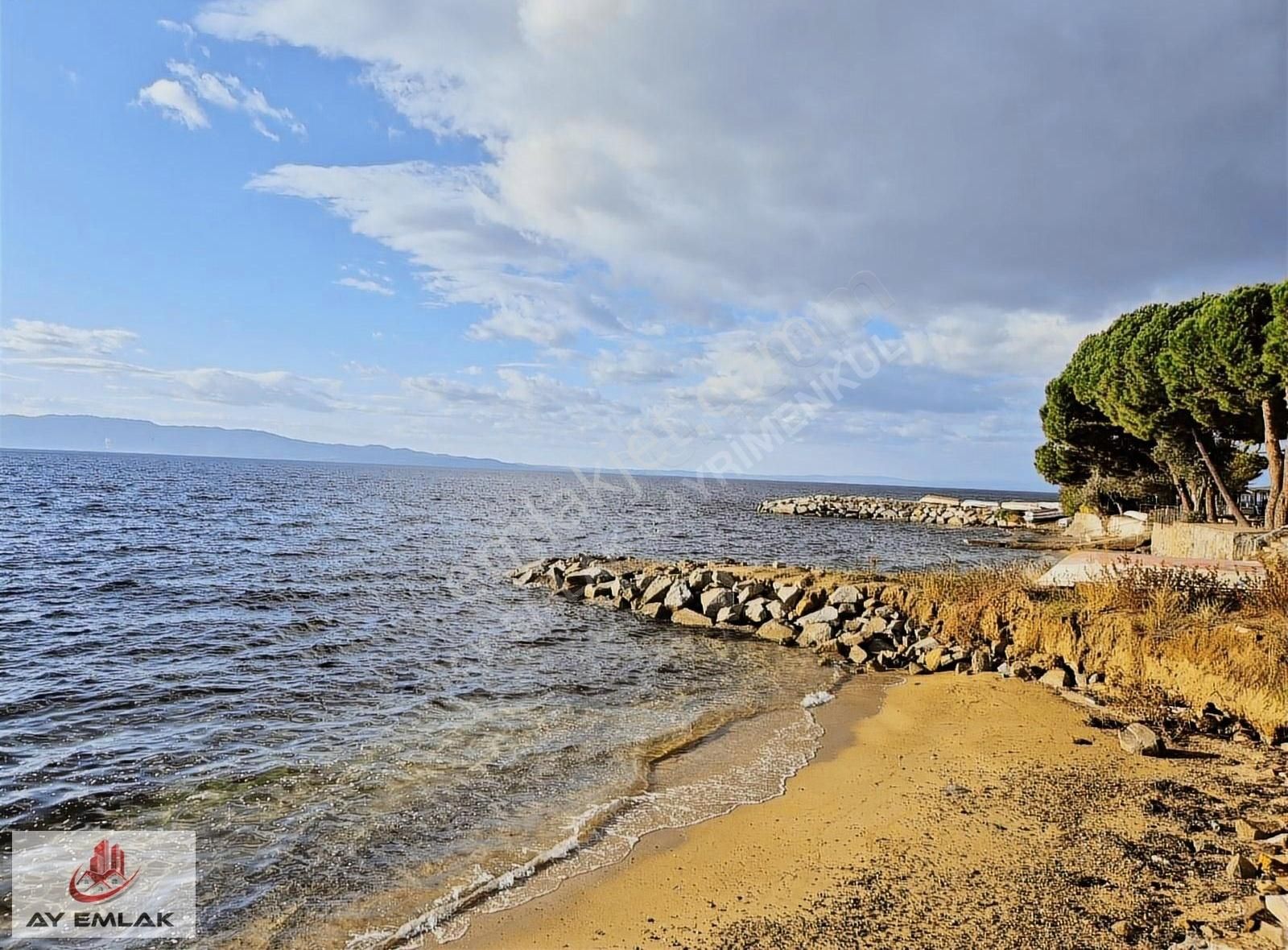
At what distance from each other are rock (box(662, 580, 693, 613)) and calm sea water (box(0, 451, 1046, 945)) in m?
1.29

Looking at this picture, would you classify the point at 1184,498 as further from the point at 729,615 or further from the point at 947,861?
the point at 947,861

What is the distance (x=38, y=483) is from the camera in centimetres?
6819

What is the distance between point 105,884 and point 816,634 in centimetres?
1277

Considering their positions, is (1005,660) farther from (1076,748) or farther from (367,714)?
(367,714)

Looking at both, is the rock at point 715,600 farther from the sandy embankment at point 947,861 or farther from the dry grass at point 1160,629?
the sandy embankment at point 947,861

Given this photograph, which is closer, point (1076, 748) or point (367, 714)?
point (1076, 748)

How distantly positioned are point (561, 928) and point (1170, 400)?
30.6 m

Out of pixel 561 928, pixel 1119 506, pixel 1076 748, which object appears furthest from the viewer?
pixel 1119 506

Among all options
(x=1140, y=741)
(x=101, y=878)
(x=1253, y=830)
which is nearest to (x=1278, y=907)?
(x=1253, y=830)

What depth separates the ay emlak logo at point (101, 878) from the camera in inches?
224

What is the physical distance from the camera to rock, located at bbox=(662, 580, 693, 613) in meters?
18.7

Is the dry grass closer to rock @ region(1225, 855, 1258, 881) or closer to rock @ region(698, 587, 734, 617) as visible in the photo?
rock @ region(1225, 855, 1258, 881)

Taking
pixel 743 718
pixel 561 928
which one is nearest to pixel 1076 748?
pixel 743 718

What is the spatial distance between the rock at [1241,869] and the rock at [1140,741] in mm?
2949
